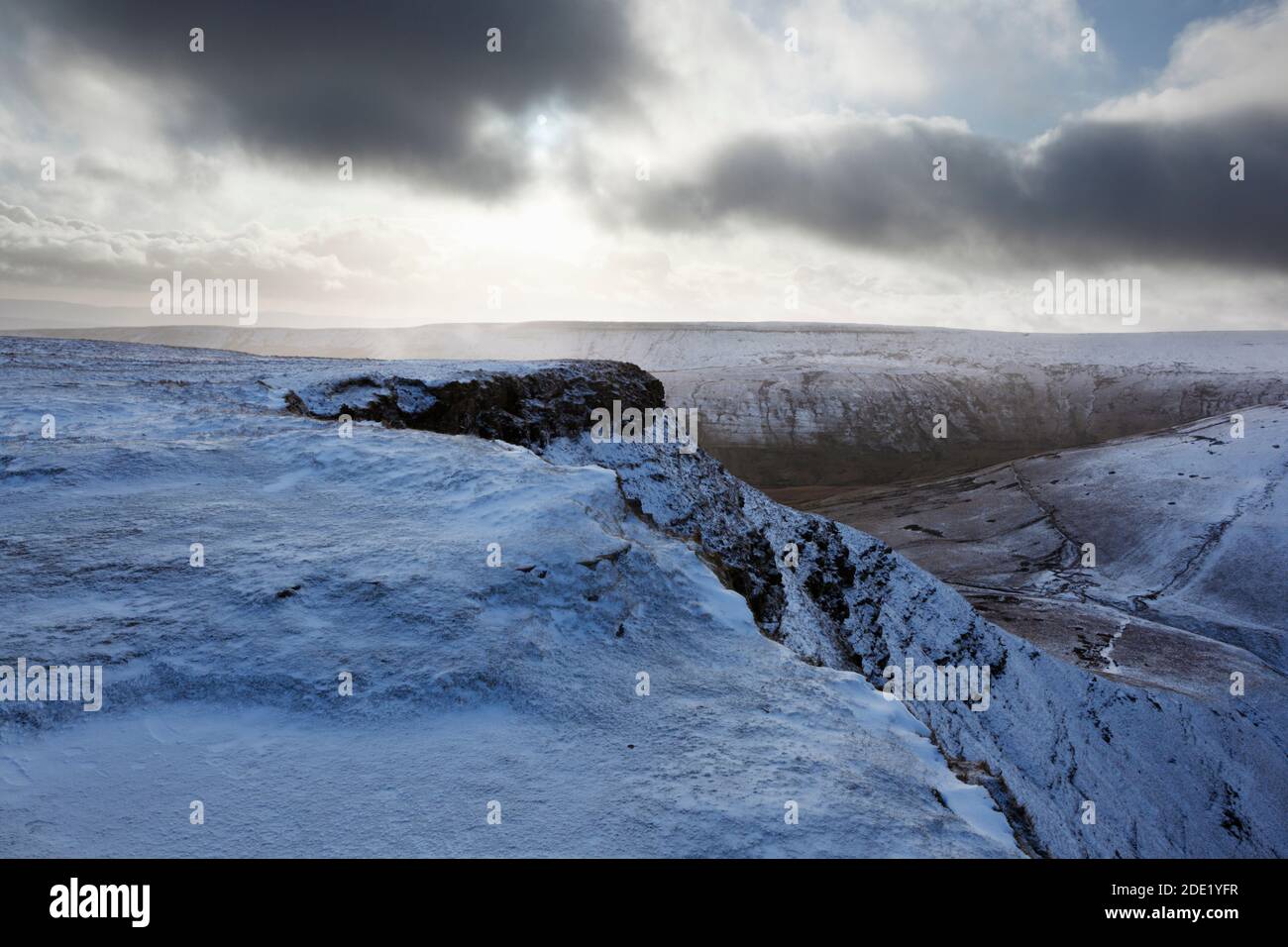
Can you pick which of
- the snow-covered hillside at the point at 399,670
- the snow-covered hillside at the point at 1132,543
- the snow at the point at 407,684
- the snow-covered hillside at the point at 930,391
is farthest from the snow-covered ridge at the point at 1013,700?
the snow-covered hillside at the point at 930,391

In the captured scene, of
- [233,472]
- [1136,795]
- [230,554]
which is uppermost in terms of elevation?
[233,472]

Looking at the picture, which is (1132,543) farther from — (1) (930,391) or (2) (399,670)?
(2) (399,670)

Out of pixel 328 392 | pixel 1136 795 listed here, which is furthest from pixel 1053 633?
pixel 328 392

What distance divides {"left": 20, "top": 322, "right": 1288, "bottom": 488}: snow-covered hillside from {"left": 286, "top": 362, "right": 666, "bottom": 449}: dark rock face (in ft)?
180

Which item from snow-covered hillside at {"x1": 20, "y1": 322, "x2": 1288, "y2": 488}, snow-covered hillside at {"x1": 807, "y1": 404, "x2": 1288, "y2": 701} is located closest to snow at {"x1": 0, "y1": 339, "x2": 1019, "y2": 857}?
snow-covered hillside at {"x1": 807, "y1": 404, "x2": 1288, "y2": 701}

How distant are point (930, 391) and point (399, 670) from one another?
10338 centimetres

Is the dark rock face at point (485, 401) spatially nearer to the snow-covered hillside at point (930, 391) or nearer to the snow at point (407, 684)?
the snow at point (407, 684)

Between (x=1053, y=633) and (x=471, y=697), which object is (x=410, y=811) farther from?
(x=1053, y=633)

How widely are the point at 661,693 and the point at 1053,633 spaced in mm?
35092

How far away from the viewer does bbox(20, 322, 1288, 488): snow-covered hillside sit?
85438 millimetres

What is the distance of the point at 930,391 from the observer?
327 feet

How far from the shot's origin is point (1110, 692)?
24500 mm

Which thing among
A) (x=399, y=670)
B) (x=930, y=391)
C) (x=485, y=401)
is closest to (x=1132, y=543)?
(x=485, y=401)
